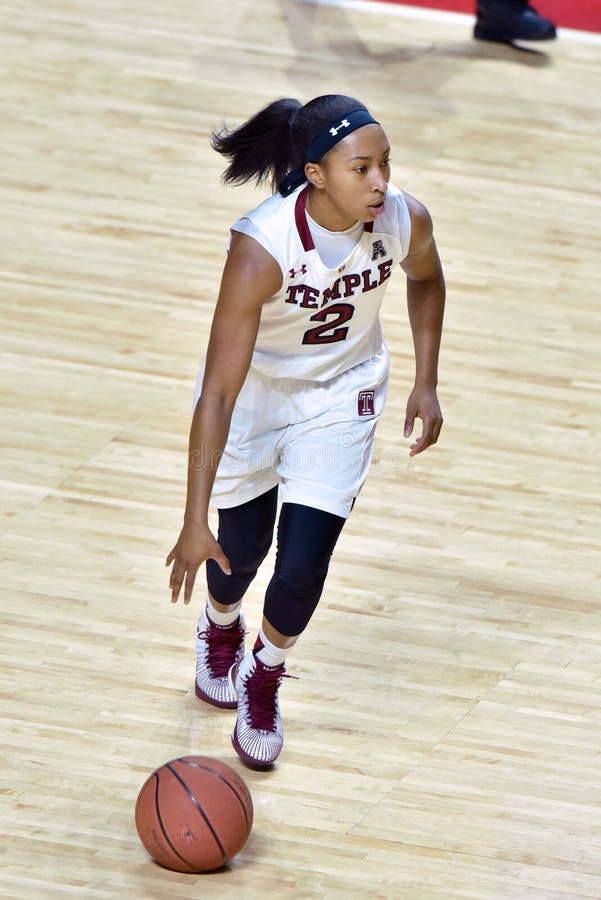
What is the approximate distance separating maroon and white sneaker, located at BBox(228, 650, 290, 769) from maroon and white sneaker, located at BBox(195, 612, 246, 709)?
19 cm

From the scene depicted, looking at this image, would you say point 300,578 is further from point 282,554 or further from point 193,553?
point 193,553

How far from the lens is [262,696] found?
3.73 meters

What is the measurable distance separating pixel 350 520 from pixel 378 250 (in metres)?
1.49

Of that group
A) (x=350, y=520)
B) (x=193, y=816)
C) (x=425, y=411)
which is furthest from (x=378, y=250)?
(x=350, y=520)

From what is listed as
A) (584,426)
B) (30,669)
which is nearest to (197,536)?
(30,669)

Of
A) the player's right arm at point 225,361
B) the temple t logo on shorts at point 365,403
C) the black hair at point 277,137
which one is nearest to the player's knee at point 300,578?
the player's right arm at point 225,361

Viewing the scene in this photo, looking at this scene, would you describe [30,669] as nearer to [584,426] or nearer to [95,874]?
[95,874]

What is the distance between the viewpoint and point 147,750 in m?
3.73

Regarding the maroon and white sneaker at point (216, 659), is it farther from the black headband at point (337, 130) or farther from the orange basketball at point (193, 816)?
the black headband at point (337, 130)

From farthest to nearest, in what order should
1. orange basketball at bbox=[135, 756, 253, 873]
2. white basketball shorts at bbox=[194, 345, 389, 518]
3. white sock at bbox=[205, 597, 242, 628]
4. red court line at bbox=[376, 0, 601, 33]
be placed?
red court line at bbox=[376, 0, 601, 33] < white sock at bbox=[205, 597, 242, 628] < white basketball shorts at bbox=[194, 345, 389, 518] < orange basketball at bbox=[135, 756, 253, 873]

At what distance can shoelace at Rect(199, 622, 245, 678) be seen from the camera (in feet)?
13.0

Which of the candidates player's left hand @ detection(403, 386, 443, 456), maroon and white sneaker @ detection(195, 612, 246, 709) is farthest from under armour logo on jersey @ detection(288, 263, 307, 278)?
maroon and white sneaker @ detection(195, 612, 246, 709)

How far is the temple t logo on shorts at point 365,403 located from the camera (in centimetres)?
365

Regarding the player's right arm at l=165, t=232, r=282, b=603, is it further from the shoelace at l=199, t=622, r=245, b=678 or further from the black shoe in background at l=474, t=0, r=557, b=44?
the black shoe in background at l=474, t=0, r=557, b=44
